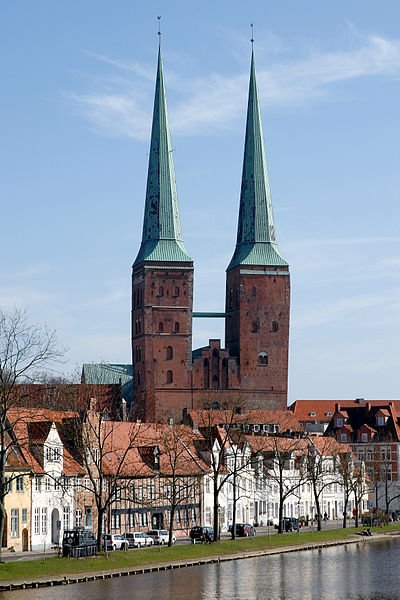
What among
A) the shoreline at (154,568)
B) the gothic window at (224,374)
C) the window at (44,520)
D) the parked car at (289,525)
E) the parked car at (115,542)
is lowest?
the shoreline at (154,568)

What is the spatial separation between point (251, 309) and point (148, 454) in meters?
99.0

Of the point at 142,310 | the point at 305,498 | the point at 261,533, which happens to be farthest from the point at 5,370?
the point at 142,310

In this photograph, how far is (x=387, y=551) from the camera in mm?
93000

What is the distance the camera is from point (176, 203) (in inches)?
7603

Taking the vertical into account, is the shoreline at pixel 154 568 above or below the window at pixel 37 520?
below

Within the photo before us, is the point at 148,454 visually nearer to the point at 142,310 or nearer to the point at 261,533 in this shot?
the point at 261,533

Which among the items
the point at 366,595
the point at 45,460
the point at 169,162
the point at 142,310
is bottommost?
the point at 366,595

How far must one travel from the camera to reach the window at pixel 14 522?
81062 mm

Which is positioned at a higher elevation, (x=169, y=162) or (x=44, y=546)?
(x=169, y=162)

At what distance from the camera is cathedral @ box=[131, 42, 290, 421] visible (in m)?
190

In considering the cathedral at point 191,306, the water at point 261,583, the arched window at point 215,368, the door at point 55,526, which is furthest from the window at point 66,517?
the arched window at point 215,368

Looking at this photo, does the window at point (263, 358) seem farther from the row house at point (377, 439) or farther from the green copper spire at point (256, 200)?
the row house at point (377, 439)

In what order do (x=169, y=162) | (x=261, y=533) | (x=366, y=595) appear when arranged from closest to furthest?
(x=366, y=595) → (x=261, y=533) → (x=169, y=162)

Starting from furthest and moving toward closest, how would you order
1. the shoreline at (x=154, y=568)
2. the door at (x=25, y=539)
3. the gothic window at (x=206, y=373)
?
the gothic window at (x=206, y=373), the door at (x=25, y=539), the shoreline at (x=154, y=568)
